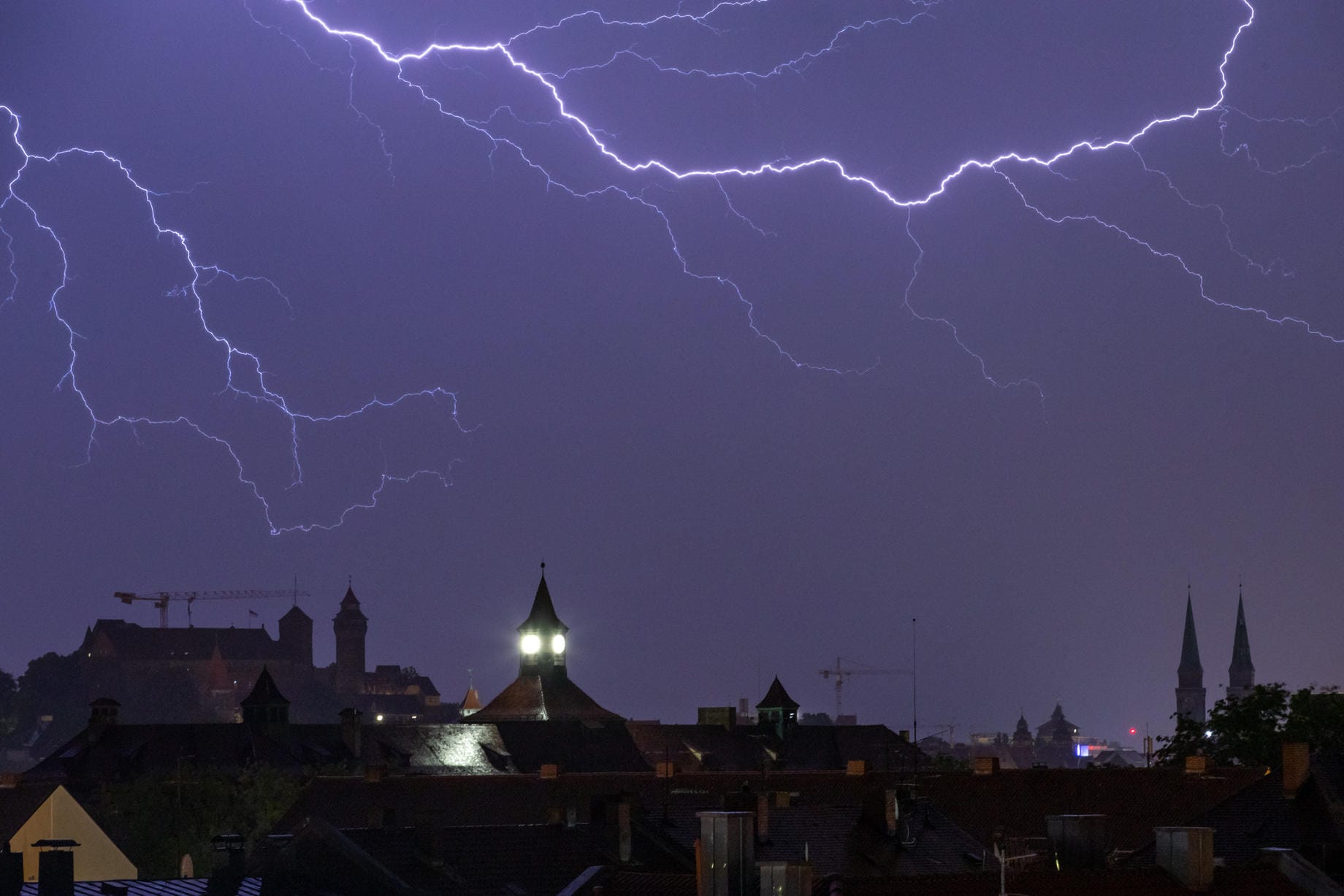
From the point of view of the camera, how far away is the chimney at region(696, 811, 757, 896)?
84.6ft

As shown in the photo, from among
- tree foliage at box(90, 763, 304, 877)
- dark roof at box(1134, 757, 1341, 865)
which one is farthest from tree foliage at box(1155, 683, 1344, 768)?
tree foliage at box(90, 763, 304, 877)

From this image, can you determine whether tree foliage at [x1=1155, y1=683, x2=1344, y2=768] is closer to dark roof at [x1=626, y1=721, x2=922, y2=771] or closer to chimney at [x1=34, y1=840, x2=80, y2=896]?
dark roof at [x1=626, y1=721, x2=922, y2=771]

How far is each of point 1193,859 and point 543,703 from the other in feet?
266

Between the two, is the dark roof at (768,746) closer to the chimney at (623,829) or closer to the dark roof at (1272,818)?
the dark roof at (1272,818)

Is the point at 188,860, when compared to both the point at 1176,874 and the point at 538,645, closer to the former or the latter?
the point at 1176,874

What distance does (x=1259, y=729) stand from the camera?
6694cm

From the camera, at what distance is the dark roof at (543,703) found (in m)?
106

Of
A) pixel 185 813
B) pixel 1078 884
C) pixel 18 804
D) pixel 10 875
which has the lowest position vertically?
pixel 1078 884

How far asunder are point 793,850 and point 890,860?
2.65 m

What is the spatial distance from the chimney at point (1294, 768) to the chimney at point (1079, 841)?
51.3 ft

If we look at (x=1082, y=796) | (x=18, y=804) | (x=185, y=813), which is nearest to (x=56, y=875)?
(x=1082, y=796)

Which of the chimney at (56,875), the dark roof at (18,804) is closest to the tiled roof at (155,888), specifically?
the chimney at (56,875)

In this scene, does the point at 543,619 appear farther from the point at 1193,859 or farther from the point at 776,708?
the point at 1193,859

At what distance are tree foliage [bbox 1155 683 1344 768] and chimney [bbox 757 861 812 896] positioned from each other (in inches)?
1618
